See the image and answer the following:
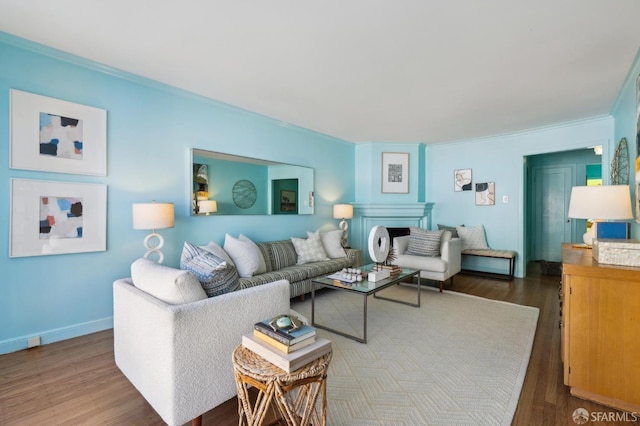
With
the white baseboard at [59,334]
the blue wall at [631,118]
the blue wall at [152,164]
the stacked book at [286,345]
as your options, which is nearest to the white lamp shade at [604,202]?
the blue wall at [631,118]

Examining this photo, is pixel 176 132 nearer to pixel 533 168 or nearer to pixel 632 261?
pixel 632 261

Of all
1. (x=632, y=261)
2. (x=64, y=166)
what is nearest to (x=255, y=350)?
(x=632, y=261)

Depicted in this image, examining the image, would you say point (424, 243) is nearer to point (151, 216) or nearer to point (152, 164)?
point (151, 216)

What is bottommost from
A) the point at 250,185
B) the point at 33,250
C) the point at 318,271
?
the point at 318,271

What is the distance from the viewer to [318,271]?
3816 millimetres

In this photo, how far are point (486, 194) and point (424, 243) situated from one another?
1947mm

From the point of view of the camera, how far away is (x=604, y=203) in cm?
222

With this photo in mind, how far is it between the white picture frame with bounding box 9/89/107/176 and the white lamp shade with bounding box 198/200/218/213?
1.01m

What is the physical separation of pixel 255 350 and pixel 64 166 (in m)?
2.56

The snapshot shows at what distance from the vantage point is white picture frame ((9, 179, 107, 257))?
241 centimetres

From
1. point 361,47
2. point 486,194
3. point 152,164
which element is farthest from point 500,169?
point 152,164

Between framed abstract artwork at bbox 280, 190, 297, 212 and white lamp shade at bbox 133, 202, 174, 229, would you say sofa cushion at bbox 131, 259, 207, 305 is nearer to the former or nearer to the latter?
white lamp shade at bbox 133, 202, 174, 229

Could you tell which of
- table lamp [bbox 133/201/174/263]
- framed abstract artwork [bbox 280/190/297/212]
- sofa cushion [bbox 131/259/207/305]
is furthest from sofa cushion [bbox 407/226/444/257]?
sofa cushion [bbox 131/259/207/305]

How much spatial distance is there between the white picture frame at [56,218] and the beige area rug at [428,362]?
2267mm
